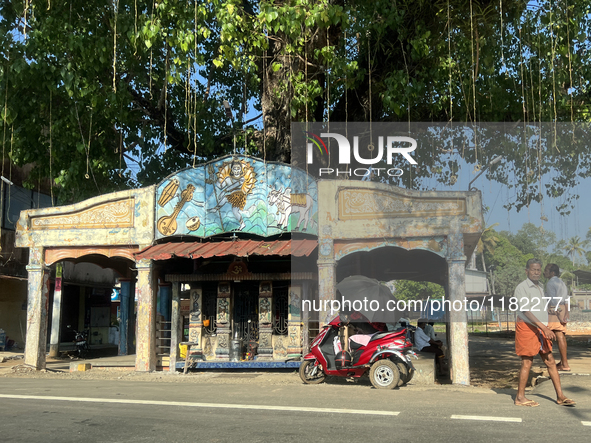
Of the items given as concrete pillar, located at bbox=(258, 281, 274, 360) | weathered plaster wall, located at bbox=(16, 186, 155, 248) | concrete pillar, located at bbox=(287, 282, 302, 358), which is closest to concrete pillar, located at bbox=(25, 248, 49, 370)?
weathered plaster wall, located at bbox=(16, 186, 155, 248)

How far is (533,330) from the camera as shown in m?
7.12

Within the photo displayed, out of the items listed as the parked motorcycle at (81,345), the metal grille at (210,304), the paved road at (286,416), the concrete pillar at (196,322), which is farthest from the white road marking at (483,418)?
the parked motorcycle at (81,345)

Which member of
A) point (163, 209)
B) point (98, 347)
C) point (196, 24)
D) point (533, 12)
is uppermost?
point (533, 12)

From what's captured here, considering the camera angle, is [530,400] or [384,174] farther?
[384,174]

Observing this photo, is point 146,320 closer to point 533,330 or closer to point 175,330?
point 175,330

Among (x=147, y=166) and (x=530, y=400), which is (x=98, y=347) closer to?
(x=147, y=166)

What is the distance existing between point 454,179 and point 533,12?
6289mm

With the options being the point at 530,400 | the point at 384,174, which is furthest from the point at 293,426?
the point at 384,174

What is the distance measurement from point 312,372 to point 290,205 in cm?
389

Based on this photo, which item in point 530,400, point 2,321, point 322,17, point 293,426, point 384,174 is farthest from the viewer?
point 2,321

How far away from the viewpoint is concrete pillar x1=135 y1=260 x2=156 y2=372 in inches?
534

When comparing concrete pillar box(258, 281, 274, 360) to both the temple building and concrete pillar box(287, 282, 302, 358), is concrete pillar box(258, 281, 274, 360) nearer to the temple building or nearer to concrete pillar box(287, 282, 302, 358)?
the temple building

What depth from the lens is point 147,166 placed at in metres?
19.3

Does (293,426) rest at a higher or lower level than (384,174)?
lower
